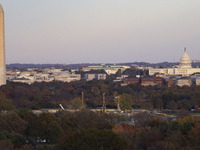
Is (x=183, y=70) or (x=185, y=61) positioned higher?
(x=185, y=61)

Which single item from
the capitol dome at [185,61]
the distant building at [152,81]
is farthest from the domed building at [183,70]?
the distant building at [152,81]

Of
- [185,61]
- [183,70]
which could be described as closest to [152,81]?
[183,70]

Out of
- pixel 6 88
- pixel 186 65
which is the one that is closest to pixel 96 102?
pixel 6 88

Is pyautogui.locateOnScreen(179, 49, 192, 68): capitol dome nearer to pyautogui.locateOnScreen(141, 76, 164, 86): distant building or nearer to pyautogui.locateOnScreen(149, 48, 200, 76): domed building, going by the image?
pyautogui.locateOnScreen(149, 48, 200, 76): domed building

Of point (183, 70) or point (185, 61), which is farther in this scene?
point (185, 61)

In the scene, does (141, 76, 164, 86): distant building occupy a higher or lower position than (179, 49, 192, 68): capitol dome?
lower

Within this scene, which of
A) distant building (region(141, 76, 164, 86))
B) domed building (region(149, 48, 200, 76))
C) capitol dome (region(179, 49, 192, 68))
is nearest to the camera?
distant building (region(141, 76, 164, 86))

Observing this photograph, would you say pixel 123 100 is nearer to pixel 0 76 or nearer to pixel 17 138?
pixel 0 76

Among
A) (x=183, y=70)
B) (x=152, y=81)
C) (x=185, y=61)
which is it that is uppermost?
(x=185, y=61)

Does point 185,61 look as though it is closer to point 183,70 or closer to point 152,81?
point 183,70

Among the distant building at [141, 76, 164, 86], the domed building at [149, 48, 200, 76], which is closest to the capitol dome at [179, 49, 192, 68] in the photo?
the domed building at [149, 48, 200, 76]

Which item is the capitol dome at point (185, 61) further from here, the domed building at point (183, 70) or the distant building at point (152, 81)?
the distant building at point (152, 81)
